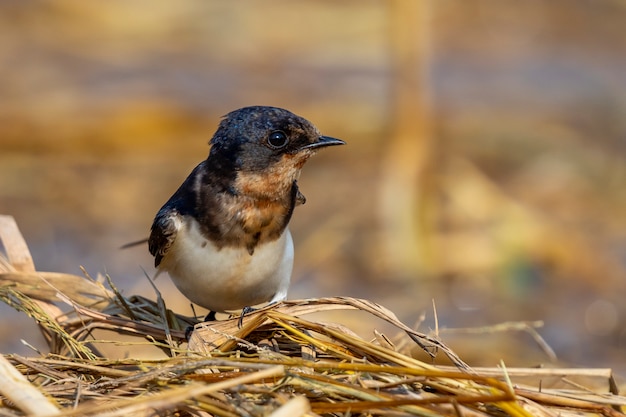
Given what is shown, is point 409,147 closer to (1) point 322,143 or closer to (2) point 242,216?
(1) point 322,143

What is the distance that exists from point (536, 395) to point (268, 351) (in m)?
0.87

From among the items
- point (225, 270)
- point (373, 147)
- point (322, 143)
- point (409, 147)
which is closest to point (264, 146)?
point (322, 143)

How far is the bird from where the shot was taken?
448 centimetres

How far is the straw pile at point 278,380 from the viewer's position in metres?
3.16

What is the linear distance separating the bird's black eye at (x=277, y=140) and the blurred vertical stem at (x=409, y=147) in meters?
4.25

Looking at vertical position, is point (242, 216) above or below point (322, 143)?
below

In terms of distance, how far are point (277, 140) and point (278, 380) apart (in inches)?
57.7

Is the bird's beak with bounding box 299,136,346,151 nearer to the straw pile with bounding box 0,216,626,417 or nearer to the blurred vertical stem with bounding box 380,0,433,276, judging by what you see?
the straw pile with bounding box 0,216,626,417

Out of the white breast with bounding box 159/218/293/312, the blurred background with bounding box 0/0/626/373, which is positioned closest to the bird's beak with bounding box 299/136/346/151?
the white breast with bounding box 159/218/293/312

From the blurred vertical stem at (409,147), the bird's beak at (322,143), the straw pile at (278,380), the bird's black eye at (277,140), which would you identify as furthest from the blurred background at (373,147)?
the straw pile at (278,380)

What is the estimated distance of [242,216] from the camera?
14.8 ft

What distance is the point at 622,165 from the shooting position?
12531 millimetres

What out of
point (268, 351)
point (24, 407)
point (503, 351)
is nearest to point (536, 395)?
point (268, 351)

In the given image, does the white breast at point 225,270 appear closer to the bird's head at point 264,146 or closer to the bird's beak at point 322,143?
the bird's head at point 264,146
